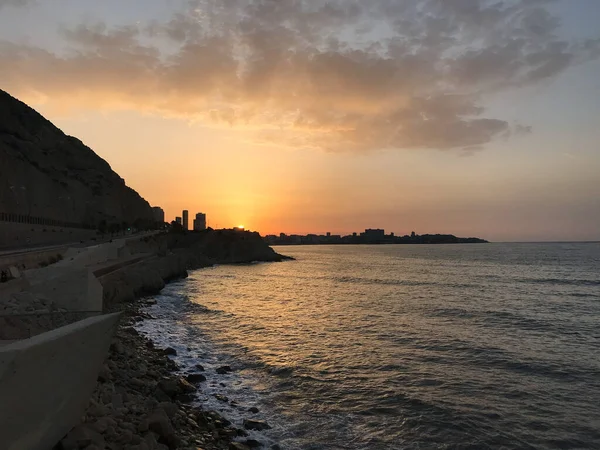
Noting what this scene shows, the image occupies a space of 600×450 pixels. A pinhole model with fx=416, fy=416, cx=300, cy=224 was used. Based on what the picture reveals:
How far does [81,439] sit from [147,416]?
3023mm

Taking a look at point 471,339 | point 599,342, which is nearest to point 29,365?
point 471,339

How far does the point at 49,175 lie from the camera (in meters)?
78.4

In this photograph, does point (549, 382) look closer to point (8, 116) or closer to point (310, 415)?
point (310, 415)

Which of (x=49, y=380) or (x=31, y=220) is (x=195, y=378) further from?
(x=31, y=220)

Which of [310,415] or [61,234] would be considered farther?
[61,234]

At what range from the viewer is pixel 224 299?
39875mm

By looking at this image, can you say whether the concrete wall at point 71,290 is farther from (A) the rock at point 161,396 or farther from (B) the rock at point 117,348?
(A) the rock at point 161,396

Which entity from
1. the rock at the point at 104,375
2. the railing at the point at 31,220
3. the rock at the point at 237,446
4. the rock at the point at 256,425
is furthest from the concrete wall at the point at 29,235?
the rock at the point at 237,446

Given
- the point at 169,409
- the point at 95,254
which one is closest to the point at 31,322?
the point at 169,409

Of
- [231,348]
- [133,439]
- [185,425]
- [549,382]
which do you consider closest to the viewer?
[133,439]

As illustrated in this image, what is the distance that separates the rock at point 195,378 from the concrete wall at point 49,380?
8.27 metres

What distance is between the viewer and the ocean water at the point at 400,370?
37.4 feet

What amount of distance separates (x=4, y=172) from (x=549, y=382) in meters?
66.5

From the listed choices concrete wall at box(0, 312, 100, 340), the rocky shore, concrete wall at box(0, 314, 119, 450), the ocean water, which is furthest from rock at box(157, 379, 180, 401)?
concrete wall at box(0, 312, 100, 340)
